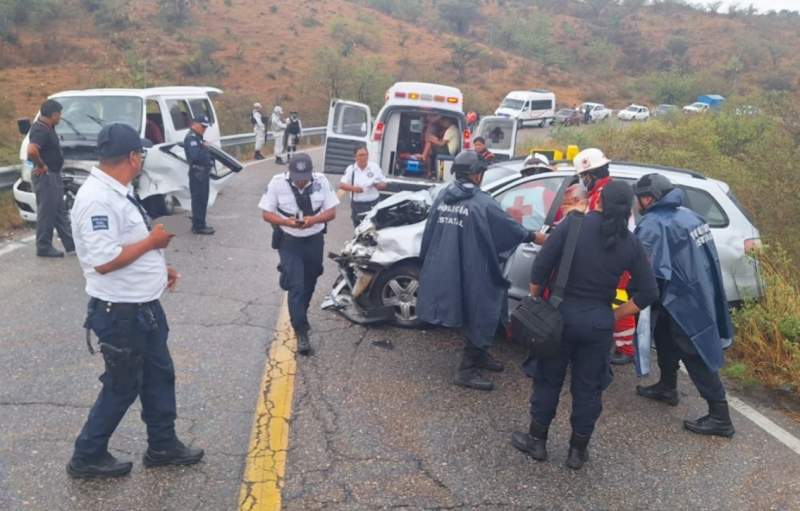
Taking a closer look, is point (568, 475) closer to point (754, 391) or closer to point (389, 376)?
point (389, 376)

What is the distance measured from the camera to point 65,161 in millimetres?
8820

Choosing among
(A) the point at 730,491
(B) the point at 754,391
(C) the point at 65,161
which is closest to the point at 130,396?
(A) the point at 730,491

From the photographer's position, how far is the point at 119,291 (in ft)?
11.0

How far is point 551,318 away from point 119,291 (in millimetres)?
2261

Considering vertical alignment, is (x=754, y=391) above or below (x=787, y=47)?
below

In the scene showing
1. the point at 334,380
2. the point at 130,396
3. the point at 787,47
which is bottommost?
the point at 334,380

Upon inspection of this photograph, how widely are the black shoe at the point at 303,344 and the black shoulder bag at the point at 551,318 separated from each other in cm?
215

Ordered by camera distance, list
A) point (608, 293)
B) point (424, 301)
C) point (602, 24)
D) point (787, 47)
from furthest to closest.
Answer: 1. point (602, 24)
2. point (787, 47)
3. point (424, 301)
4. point (608, 293)

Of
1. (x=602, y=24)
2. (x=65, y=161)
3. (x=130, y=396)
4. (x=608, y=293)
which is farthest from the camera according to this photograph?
(x=602, y=24)

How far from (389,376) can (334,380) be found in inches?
16.6

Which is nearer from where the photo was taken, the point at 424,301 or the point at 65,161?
the point at 424,301

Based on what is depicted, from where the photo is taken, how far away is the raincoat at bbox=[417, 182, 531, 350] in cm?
480

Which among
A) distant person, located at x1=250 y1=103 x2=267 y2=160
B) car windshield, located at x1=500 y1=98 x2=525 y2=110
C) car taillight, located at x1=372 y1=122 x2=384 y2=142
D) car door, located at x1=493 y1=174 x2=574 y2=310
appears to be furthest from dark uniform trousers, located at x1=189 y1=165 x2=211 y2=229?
car windshield, located at x1=500 y1=98 x2=525 y2=110

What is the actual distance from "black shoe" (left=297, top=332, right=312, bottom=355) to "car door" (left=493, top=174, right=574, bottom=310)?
5.69 feet
